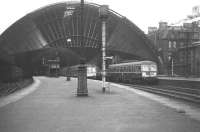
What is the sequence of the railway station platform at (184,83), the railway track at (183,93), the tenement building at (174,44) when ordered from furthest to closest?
the tenement building at (174,44) < the railway station platform at (184,83) < the railway track at (183,93)

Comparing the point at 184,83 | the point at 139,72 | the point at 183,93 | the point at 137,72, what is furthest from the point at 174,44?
the point at 183,93

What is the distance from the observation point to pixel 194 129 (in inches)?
327

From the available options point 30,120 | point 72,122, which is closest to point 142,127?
point 72,122

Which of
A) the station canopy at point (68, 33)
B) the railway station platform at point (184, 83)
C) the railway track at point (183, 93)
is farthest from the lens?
the station canopy at point (68, 33)

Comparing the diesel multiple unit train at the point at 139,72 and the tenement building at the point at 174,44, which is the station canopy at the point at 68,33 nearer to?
the tenement building at the point at 174,44

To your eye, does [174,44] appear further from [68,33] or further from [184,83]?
[184,83]

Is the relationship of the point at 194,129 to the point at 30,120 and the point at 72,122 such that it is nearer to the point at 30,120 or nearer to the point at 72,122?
the point at 72,122

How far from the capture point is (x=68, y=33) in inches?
3654

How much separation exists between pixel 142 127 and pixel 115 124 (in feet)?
2.74

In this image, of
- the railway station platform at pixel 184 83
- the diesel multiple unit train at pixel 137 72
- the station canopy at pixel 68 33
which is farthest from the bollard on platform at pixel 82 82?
the station canopy at pixel 68 33

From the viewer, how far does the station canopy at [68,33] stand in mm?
88812

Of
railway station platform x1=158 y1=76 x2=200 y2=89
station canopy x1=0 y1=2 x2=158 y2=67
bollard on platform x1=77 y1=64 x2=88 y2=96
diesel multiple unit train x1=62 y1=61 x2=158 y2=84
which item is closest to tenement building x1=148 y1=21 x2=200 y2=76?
station canopy x1=0 y1=2 x2=158 y2=67

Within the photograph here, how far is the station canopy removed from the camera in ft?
291

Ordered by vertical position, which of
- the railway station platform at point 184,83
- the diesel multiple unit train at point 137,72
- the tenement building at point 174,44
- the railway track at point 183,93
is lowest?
the railway track at point 183,93
